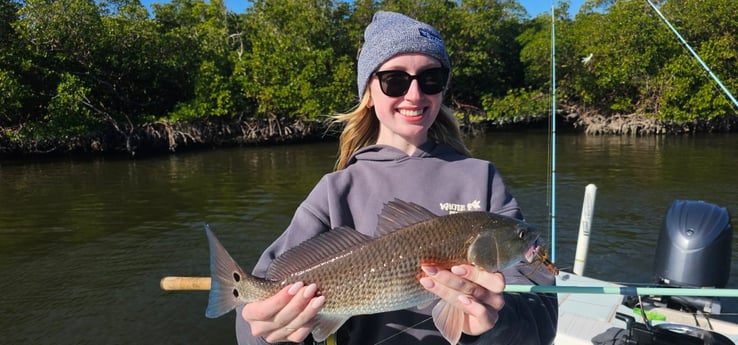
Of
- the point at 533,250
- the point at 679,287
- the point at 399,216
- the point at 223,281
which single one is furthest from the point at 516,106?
the point at 223,281

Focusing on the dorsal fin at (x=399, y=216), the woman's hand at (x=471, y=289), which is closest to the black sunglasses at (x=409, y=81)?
the dorsal fin at (x=399, y=216)

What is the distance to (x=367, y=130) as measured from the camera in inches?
109

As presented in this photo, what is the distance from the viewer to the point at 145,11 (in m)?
27.2

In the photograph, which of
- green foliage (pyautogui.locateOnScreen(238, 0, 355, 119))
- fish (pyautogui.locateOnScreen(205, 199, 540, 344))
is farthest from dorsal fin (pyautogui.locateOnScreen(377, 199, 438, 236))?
green foliage (pyautogui.locateOnScreen(238, 0, 355, 119))

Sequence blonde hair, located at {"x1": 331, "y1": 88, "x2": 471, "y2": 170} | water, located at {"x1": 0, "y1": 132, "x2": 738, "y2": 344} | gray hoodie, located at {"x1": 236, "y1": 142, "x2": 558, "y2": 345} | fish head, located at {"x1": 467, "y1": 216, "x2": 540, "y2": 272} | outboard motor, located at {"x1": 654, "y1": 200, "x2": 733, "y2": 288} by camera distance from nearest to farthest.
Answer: fish head, located at {"x1": 467, "y1": 216, "x2": 540, "y2": 272} → gray hoodie, located at {"x1": 236, "y1": 142, "x2": 558, "y2": 345} → blonde hair, located at {"x1": 331, "y1": 88, "x2": 471, "y2": 170} → outboard motor, located at {"x1": 654, "y1": 200, "x2": 733, "y2": 288} → water, located at {"x1": 0, "y1": 132, "x2": 738, "y2": 344}

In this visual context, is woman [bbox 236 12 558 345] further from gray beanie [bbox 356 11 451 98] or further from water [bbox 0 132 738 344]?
water [bbox 0 132 738 344]

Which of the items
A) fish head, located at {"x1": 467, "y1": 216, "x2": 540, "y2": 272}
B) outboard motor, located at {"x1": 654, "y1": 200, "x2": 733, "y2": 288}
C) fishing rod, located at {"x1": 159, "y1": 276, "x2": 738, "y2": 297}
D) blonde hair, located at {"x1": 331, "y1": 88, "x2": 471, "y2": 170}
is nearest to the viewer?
fish head, located at {"x1": 467, "y1": 216, "x2": 540, "y2": 272}

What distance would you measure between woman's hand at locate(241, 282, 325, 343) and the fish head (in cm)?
61

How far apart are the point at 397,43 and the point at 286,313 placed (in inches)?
50.5

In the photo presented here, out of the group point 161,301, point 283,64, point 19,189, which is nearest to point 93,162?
point 19,189

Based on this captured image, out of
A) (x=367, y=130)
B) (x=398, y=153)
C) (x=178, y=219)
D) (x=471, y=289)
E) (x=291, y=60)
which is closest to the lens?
(x=471, y=289)

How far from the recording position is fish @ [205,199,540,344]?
1867 mm

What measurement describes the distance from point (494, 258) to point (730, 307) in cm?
546

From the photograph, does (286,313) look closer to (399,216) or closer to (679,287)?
(399,216)
